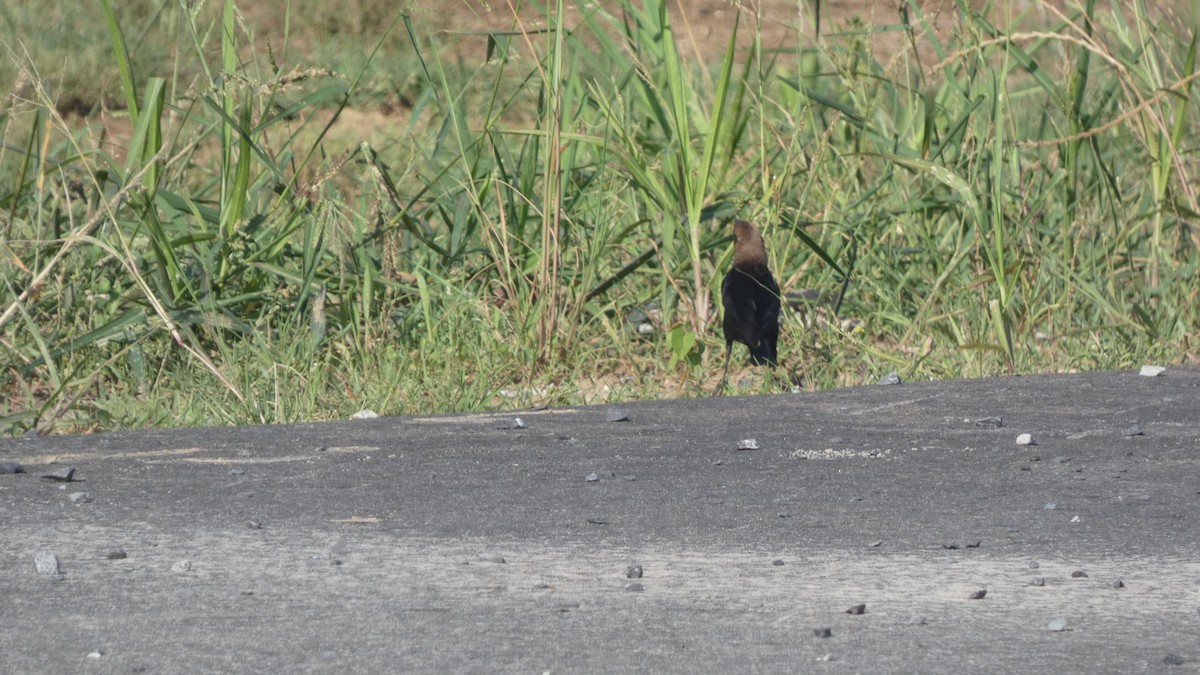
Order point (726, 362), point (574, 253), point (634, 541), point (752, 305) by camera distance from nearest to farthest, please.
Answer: point (634, 541) → point (752, 305) → point (726, 362) → point (574, 253)

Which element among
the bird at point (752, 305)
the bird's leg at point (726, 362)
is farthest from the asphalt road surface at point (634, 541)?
the bird's leg at point (726, 362)

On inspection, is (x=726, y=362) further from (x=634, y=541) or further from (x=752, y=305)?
(x=634, y=541)

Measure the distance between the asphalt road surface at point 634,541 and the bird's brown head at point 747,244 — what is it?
86 cm

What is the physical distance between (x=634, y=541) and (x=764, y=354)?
203cm

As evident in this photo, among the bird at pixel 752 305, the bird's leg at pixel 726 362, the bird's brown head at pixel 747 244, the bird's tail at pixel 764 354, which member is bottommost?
the bird's leg at pixel 726 362

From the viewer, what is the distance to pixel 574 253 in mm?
5555

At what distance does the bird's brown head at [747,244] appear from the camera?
4984 mm

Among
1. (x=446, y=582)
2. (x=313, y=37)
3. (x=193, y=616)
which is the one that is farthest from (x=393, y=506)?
(x=313, y=37)

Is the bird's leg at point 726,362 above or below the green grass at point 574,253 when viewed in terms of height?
below

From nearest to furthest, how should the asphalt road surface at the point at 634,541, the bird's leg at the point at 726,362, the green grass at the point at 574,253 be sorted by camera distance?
the asphalt road surface at the point at 634,541 < the green grass at the point at 574,253 < the bird's leg at the point at 726,362

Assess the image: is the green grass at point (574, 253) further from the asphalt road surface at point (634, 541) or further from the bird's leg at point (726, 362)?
the asphalt road surface at point (634, 541)

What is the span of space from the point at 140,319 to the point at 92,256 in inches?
26.2

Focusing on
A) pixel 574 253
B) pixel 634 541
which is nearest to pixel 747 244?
pixel 574 253

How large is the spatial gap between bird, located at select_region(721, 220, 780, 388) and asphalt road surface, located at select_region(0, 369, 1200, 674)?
0.57 m
